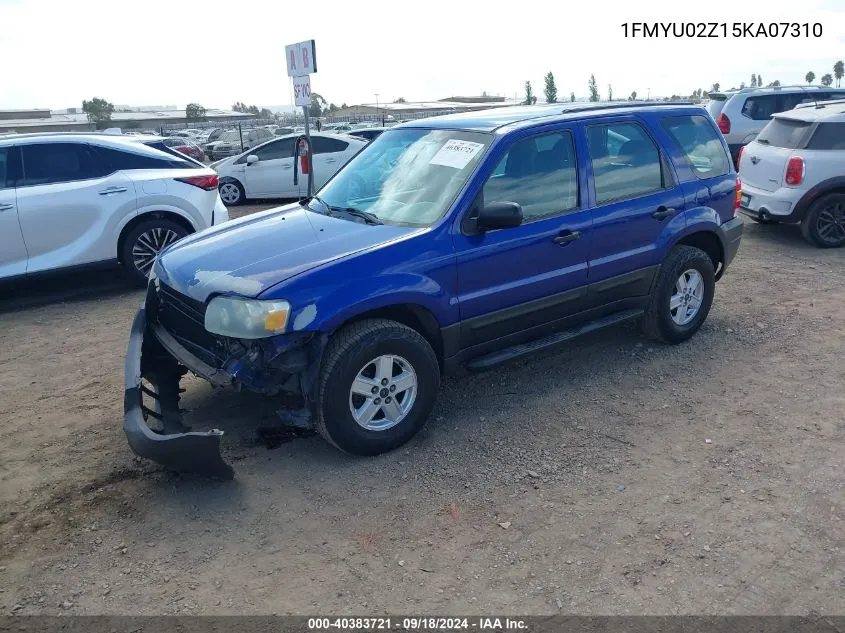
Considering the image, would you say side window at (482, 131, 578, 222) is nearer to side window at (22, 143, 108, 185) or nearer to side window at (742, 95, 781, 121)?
side window at (22, 143, 108, 185)

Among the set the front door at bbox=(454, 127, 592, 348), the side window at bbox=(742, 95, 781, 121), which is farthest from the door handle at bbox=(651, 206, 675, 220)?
the side window at bbox=(742, 95, 781, 121)

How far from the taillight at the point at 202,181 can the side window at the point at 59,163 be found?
2.67 feet

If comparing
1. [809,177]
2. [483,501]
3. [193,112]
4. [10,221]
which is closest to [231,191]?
[10,221]

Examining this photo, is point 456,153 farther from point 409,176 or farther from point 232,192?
point 232,192

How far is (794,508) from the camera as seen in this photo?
350 cm

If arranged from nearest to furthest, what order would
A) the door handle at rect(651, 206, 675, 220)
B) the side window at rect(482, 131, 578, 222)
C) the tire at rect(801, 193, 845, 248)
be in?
the side window at rect(482, 131, 578, 222), the door handle at rect(651, 206, 675, 220), the tire at rect(801, 193, 845, 248)

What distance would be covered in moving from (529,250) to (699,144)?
6.71 feet

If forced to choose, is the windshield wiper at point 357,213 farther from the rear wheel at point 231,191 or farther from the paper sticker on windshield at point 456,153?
the rear wheel at point 231,191

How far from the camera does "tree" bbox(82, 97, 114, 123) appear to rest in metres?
68.5

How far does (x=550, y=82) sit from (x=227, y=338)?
4307 centimetres

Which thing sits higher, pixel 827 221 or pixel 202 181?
pixel 202 181

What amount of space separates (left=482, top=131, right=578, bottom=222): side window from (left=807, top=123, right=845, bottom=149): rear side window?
550 cm

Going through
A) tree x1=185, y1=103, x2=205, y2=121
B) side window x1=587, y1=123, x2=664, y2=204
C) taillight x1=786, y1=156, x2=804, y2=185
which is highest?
tree x1=185, y1=103, x2=205, y2=121

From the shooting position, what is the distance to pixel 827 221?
341 inches
